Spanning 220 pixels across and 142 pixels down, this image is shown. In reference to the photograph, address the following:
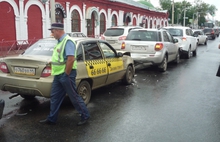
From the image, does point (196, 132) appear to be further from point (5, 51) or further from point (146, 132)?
point (5, 51)

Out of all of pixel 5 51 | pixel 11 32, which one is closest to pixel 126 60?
pixel 5 51

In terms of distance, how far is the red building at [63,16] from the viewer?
1670 centimetres

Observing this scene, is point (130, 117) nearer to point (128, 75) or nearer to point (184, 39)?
point (128, 75)

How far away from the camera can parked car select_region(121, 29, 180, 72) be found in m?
10.0

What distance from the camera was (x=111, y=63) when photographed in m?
6.95

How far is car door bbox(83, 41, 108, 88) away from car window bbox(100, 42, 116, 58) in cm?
29

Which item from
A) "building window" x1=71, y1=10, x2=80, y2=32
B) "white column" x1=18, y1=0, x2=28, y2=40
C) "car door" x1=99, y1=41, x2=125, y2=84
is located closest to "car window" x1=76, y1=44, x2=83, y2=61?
"car door" x1=99, y1=41, x2=125, y2=84

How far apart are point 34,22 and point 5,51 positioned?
436 cm

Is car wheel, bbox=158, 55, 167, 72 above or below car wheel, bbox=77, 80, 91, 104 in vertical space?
above

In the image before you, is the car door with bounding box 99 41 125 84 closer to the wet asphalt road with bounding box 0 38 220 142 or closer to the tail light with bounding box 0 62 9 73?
the wet asphalt road with bounding box 0 38 220 142

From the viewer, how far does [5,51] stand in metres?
14.9

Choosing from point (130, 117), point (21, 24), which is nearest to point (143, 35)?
point (130, 117)

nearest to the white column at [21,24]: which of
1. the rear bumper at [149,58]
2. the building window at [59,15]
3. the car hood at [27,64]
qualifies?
the building window at [59,15]

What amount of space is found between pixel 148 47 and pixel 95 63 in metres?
4.27
